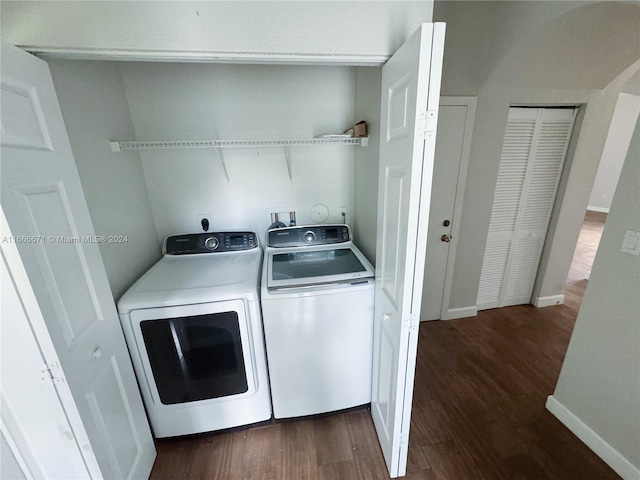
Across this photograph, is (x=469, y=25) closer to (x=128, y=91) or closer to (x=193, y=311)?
(x=128, y=91)

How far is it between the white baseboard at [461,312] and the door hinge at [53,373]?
2801 millimetres

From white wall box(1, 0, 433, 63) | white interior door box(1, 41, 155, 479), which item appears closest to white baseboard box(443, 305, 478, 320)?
white wall box(1, 0, 433, 63)

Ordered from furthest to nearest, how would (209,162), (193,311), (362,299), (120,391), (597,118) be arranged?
(597,118) < (209,162) < (362,299) < (193,311) < (120,391)

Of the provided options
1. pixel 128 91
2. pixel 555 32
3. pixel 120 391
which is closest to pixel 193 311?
pixel 120 391

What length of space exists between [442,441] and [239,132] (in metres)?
2.38

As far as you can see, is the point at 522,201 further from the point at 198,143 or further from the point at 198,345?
the point at 198,345

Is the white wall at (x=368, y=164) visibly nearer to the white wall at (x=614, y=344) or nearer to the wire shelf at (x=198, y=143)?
the wire shelf at (x=198, y=143)

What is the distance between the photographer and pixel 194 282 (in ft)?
4.60

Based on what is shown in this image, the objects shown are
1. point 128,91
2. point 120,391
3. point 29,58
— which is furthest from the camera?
point 128,91

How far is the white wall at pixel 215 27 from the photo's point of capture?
0.86 meters

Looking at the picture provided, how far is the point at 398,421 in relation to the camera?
1.20 meters

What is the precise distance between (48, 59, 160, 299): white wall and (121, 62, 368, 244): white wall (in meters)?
0.13

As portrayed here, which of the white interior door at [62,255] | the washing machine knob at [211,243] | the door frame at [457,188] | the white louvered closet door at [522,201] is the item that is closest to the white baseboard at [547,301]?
the white louvered closet door at [522,201]

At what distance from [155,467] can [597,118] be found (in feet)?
13.8
